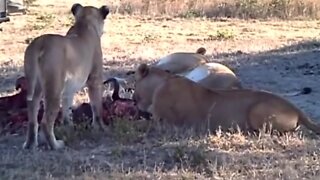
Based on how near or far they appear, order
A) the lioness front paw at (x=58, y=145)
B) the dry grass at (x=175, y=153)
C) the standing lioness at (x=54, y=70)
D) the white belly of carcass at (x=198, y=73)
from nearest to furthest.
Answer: the dry grass at (x=175, y=153), the standing lioness at (x=54, y=70), the lioness front paw at (x=58, y=145), the white belly of carcass at (x=198, y=73)

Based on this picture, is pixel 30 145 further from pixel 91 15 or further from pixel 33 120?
pixel 91 15

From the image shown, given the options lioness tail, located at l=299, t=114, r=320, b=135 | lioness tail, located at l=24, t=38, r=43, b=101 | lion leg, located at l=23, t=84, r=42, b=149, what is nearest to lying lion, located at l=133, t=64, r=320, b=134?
lioness tail, located at l=299, t=114, r=320, b=135

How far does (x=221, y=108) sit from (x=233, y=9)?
47.6 feet

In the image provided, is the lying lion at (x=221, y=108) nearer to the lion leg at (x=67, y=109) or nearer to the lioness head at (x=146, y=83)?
the lioness head at (x=146, y=83)

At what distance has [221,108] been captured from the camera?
23.6 ft

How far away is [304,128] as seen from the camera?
7.19 metres

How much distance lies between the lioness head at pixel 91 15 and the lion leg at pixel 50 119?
3.57ft

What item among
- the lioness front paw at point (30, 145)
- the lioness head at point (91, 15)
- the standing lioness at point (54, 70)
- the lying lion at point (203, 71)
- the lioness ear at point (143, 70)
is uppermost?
the lioness head at point (91, 15)

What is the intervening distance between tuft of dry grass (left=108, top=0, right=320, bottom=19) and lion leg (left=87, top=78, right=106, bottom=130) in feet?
45.9

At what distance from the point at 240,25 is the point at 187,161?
13435mm

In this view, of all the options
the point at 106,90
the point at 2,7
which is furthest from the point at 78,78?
the point at 2,7

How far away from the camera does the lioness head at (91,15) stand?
7.36 meters

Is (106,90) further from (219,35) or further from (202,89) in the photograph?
(219,35)

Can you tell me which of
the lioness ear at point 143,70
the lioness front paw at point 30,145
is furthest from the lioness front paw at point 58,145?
the lioness ear at point 143,70
